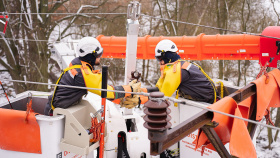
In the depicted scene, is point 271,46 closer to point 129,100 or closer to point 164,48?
point 164,48

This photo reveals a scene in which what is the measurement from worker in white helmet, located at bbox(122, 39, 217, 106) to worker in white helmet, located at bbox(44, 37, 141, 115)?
58 centimetres

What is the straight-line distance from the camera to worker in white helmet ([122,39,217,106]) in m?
4.78

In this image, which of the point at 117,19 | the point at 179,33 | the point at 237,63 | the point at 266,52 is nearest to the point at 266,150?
the point at 237,63

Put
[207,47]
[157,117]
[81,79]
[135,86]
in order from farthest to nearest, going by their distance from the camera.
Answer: [207,47]
[135,86]
[81,79]
[157,117]

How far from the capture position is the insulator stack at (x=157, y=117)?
2311 mm

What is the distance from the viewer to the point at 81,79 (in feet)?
13.7

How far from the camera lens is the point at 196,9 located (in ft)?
60.5

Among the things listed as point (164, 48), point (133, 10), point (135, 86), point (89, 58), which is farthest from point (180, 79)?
point (89, 58)

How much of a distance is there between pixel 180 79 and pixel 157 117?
2.56 m

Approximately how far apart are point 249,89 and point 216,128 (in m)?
0.83

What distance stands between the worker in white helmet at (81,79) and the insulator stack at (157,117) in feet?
6.45

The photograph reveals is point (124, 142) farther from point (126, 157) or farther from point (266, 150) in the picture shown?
point (266, 150)

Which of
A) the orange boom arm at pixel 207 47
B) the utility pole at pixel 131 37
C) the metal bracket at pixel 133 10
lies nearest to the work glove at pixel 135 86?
the utility pole at pixel 131 37

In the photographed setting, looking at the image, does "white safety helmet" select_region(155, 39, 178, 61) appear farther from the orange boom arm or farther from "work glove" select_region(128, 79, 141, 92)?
the orange boom arm
